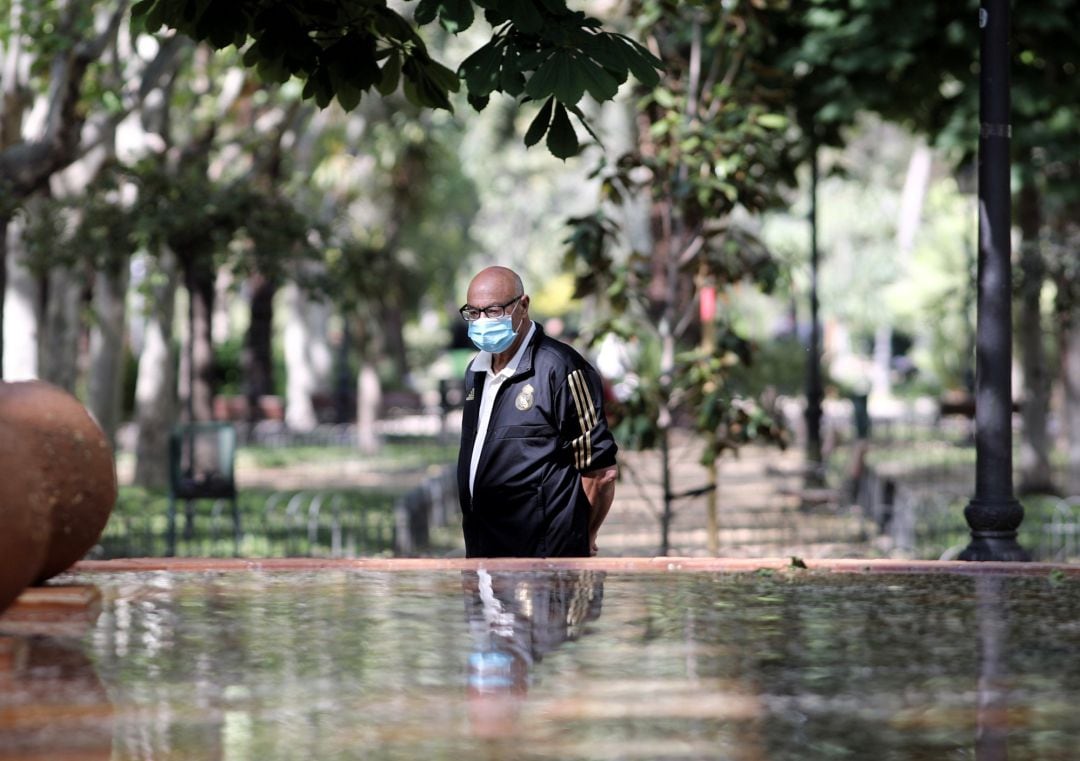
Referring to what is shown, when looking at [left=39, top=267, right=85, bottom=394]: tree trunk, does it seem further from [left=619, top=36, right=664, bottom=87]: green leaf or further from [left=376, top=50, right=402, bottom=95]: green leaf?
[left=619, top=36, right=664, bottom=87]: green leaf

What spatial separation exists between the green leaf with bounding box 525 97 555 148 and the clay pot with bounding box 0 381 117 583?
8.93ft

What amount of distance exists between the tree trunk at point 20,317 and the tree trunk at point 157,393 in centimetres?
279

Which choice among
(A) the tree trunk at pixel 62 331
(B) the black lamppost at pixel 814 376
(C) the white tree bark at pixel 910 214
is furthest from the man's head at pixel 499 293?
(C) the white tree bark at pixel 910 214

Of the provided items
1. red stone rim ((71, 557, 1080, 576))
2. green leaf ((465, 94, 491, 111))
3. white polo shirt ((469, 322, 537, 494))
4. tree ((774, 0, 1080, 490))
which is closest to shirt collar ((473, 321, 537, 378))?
white polo shirt ((469, 322, 537, 494))

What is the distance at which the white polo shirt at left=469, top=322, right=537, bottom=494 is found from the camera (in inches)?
289

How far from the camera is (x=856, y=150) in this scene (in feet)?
270

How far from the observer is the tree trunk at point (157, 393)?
24766 mm

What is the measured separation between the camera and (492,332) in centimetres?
727

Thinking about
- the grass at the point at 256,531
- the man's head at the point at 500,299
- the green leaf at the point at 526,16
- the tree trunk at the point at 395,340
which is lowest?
the grass at the point at 256,531

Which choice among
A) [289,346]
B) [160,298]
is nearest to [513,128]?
[289,346]

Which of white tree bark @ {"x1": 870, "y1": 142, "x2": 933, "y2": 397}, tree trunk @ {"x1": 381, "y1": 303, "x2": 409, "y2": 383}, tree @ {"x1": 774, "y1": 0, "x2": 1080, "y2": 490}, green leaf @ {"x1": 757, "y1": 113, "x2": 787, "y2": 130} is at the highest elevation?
white tree bark @ {"x1": 870, "y1": 142, "x2": 933, "y2": 397}

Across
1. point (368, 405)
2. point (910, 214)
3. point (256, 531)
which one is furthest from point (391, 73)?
point (910, 214)

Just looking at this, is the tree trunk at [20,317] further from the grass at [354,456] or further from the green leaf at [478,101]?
the green leaf at [478,101]

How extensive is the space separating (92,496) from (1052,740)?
2358 millimetres
